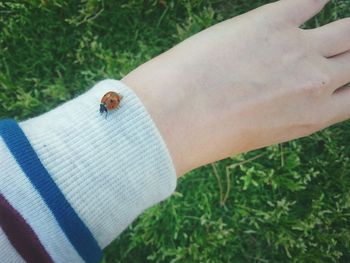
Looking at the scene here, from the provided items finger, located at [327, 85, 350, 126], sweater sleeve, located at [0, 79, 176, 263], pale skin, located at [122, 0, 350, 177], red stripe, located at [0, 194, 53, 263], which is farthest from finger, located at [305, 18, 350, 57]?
red stripe, located at [0, 194, 53, 263]

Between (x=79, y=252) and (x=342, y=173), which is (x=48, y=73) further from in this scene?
(x=342, y=173)

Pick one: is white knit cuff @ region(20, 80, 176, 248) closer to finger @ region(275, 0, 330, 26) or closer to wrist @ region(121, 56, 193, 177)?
wrist @ region(121, 56, 193, 177)

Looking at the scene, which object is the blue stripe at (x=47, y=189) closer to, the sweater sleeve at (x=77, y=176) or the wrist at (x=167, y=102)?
the sweater sleeve at (x=77, y=176)

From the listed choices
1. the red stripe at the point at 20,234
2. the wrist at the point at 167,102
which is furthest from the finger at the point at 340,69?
the red stripe at the point at 20,234

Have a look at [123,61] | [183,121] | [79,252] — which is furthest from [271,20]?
[79,252]

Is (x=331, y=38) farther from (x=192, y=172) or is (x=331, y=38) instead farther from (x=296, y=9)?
(x=192, y=172)
